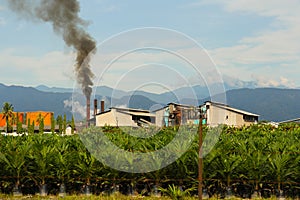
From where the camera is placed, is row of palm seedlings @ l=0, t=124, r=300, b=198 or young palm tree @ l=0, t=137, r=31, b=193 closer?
row of palm seedlings @ l=0, t=124, r=300, b=198

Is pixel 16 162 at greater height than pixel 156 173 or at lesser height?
greater

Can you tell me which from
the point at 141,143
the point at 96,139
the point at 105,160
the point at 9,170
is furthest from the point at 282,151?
the point at 9,170

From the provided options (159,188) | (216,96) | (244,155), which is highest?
(216,96)

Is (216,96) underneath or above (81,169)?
above

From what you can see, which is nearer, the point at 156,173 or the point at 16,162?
the point at 156,173

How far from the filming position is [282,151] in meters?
11.5

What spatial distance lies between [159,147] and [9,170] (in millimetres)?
3735

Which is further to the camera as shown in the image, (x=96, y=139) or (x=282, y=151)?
(x=96, y=139)

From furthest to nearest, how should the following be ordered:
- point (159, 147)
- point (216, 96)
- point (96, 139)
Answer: point (96, 139) < point (159, 147) < point (216, 96)

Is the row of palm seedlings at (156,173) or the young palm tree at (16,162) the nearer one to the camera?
the row of palm seedlings at (156,173)

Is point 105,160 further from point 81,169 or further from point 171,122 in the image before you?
point 171,122

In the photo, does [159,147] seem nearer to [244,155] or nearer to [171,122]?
[244,155]

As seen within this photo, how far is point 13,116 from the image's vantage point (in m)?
68.7

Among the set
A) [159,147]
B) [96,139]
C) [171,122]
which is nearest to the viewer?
[159,147]
